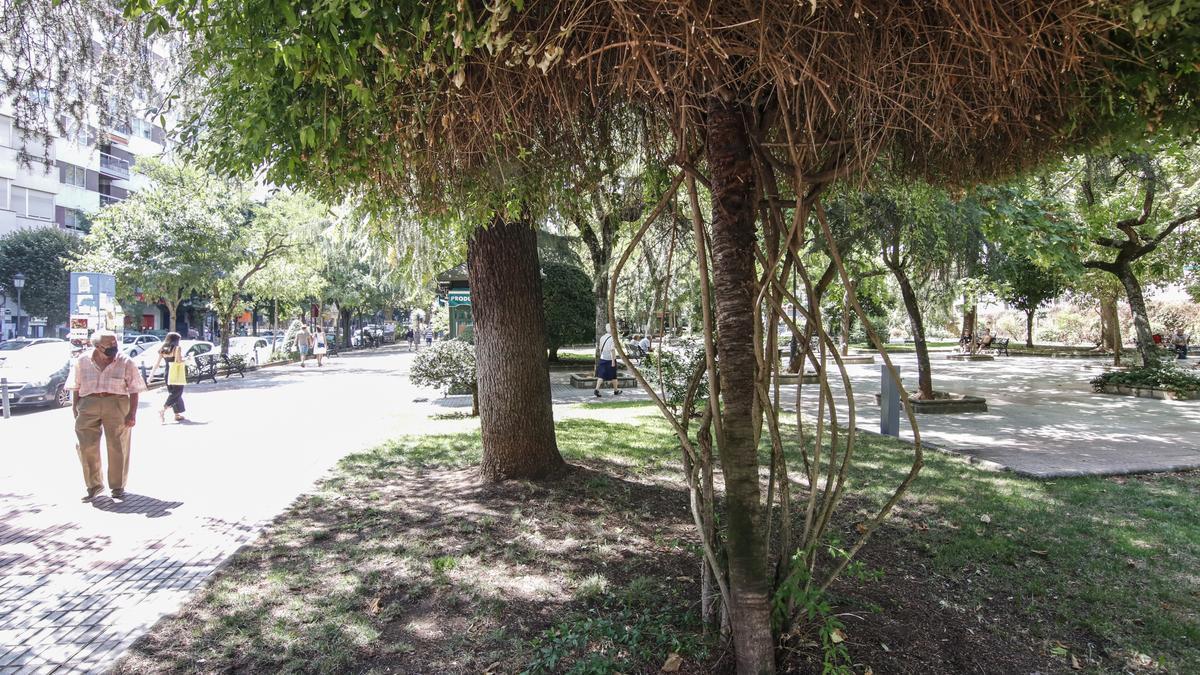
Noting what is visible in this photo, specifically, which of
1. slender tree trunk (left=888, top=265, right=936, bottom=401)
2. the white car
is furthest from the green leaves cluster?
the white car

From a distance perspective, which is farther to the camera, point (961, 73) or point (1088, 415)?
point (1088, 415)

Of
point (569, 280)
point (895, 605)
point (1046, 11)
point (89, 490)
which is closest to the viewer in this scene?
point (1046, 11)

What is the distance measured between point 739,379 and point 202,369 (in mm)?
23257

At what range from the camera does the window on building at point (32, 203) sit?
3691cm

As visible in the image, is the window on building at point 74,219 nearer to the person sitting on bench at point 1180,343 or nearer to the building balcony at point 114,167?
the building balcony at point 114,167

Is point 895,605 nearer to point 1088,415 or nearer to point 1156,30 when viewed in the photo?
point 1156,30

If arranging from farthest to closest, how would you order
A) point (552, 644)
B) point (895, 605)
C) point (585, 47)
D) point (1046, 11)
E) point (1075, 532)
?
point (1075, 532), point (895, 605), point (552, 644), point (585, 47), point (1046, 11)

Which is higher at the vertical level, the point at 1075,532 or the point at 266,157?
the point at 266,157

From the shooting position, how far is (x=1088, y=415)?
12.8 metres

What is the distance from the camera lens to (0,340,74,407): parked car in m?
15.1

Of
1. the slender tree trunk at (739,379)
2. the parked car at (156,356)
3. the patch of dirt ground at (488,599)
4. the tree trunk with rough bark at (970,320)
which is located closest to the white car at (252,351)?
the parked car at (156,356)

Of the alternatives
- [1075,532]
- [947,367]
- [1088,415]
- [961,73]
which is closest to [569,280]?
[947,367]

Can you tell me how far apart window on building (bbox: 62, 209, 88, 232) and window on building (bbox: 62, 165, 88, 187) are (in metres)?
1.76

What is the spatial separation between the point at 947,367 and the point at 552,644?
26150 mm
